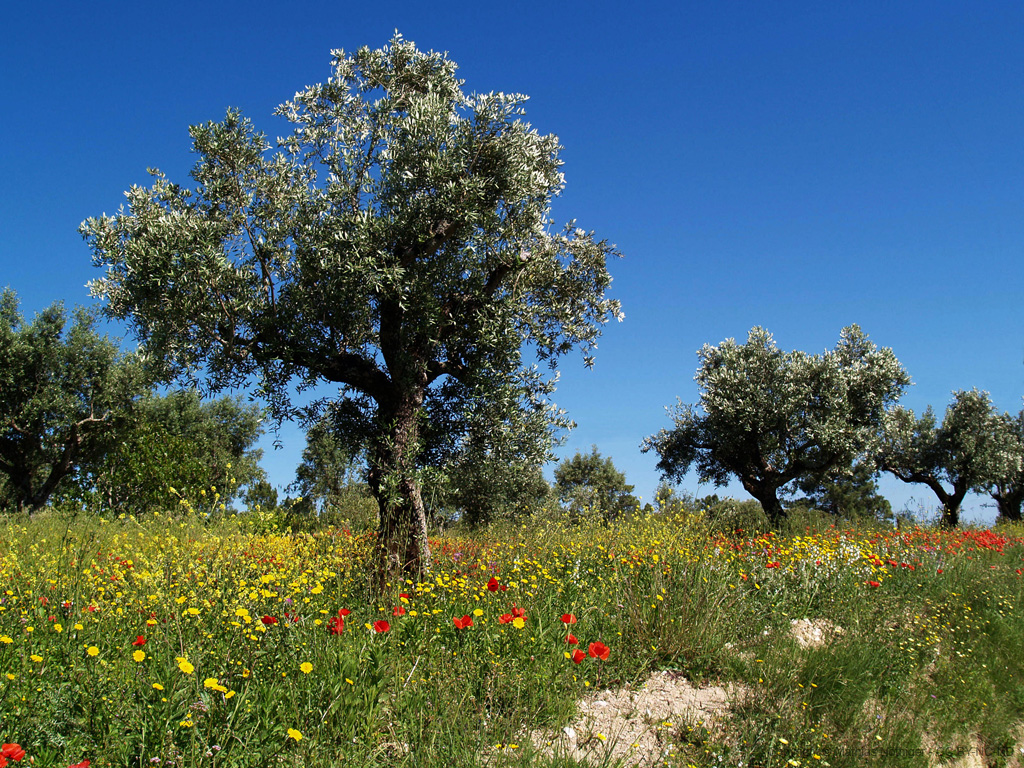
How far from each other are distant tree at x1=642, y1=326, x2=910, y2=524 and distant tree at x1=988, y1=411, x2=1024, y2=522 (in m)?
14.3

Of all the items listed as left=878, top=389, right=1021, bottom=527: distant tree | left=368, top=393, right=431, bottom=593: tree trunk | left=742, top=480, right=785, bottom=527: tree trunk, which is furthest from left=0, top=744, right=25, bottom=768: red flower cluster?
left=878, top=389, right=1021, bottom=527: distant tree

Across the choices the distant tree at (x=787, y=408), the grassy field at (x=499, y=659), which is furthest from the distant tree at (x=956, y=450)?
the grassy field at (x=499, y=659)

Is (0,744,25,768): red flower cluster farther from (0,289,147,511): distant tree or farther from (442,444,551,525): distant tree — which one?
(0,289,147,511): distant tree

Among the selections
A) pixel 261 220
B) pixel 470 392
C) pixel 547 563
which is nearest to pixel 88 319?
pixel 261 220

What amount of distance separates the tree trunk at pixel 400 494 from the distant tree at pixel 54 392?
2331 centimetres

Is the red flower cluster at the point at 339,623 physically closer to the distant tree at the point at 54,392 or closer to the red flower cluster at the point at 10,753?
the red flower cluster at the point at 10,753

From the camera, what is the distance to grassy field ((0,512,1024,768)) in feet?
11.9

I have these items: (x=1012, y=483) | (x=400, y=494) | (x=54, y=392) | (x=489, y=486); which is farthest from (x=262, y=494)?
(x=1012, y=483)

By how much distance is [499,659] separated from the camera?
15.7 feet

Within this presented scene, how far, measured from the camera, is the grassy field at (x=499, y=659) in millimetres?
3623

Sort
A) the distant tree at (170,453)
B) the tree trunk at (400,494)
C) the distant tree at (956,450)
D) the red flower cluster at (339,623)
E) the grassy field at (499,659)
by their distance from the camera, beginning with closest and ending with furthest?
the grassy field at (499,659) < the red flower cluster at (339,623) < the tree trunk at (400,494) < the distant tree at (170,453) < the distant tree at (956,450)

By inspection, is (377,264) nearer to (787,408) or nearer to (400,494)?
(400,494)

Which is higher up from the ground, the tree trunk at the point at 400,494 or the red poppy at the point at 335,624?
the tree trunk at the point at 400,494

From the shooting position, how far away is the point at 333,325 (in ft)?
33.4
